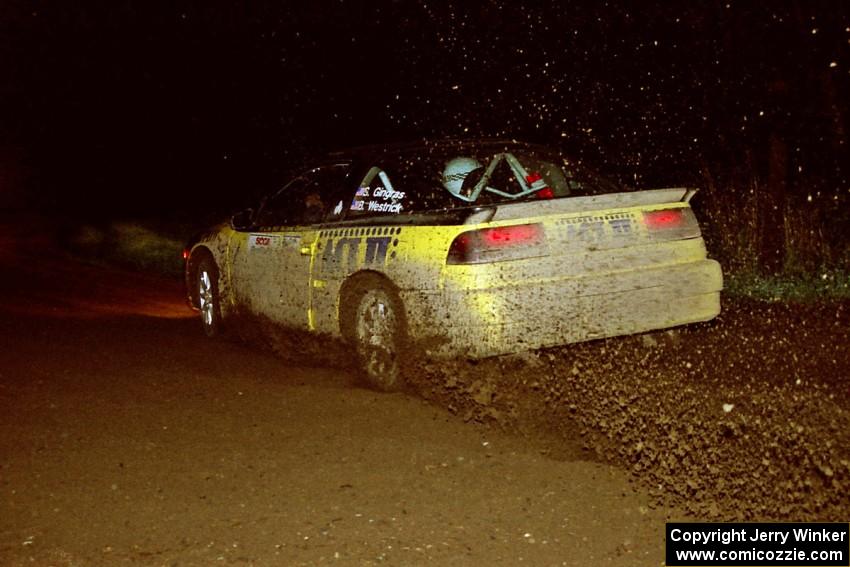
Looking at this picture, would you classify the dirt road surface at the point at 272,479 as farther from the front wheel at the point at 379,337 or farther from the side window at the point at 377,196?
the side window at the point at 377,196

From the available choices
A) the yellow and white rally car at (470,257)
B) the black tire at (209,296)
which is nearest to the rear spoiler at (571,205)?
the yellow and white rally car at (470,257)

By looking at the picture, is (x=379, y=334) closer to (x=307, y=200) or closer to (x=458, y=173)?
(x=458, y=173)

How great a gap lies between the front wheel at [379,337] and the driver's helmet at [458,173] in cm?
87

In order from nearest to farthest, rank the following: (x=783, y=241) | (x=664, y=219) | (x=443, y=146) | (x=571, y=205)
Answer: (x=571, y=205) → (x=664, y=219) → (x=443, y=146) → (x=783, y=241)

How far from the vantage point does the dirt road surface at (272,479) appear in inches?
171

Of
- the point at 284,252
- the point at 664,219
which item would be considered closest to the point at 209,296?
the point at 284,252

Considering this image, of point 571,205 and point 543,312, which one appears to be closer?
point 543,312

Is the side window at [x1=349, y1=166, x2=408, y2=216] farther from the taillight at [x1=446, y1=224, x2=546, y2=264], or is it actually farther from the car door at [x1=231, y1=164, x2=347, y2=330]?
the taillight at [x1=446, y1=224, x2=546, y2=264]

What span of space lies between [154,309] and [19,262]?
5.57 m

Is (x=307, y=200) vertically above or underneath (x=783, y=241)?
above

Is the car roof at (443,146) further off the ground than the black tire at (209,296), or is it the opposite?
the car roof at (443,146)

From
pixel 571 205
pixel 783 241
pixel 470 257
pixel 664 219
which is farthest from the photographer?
pixel 783 241

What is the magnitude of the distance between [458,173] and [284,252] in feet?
4.51

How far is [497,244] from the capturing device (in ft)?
20.9
